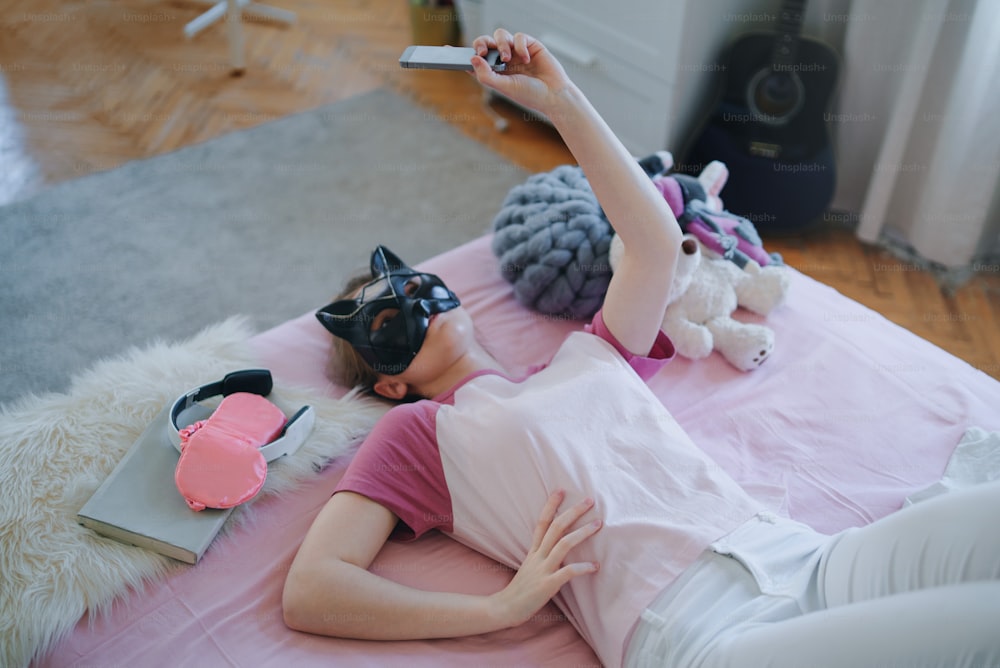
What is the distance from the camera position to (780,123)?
254 centimetres

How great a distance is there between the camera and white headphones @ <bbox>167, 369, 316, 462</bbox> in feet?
4.85

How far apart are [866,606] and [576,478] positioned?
1.49 feet

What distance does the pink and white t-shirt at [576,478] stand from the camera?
1.25 meters

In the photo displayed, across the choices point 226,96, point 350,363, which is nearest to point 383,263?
point 350,363

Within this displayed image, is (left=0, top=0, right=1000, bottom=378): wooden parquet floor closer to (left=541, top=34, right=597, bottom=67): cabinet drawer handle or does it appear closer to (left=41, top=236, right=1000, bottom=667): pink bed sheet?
(left=541, top=34, right=597, bottom=67): cabinet drawer handle

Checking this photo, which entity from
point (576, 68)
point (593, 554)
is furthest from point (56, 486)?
point (576, 68)

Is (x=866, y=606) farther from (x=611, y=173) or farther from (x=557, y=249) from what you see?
(x=557, y=249)

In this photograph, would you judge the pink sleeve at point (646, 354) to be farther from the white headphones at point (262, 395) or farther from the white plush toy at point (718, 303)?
the white headphones at point (262, 395)

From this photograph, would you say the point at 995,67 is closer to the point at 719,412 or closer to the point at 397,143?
the point at 719,412

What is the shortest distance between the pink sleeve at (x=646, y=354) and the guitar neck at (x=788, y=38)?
4.51 feet

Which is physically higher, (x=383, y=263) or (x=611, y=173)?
(x=611, y=173)

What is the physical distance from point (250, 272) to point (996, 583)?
2.11 m

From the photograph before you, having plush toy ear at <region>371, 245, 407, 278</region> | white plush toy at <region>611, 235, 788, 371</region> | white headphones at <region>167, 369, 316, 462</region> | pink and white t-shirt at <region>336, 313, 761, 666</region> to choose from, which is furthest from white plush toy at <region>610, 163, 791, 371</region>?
white headphones at <region>167, 369, 316, 462</region>

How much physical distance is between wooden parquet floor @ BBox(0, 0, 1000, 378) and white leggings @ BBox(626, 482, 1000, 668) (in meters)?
1.38
